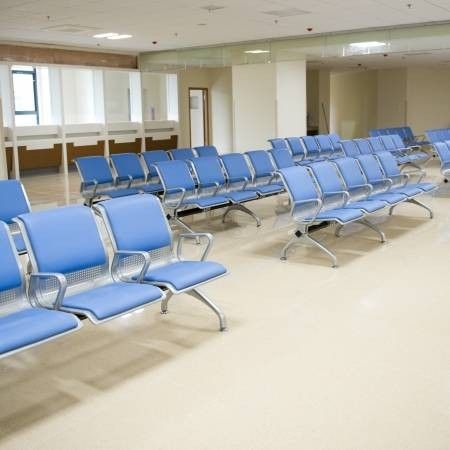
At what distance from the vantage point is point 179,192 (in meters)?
6.43

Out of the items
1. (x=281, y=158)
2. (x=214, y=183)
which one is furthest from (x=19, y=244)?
(x=281, y=158)

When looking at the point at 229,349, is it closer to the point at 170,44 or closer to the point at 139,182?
the point at 139,182

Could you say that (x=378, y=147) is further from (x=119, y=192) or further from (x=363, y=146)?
(x=119, y=192)

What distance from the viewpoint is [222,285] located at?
4805 millimetres

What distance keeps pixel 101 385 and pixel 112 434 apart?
51 centimetres

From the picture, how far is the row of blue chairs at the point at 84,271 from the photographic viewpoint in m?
2.90

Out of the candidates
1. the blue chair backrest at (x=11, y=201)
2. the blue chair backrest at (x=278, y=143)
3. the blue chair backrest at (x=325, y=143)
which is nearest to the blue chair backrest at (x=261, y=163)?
the blue chair backrest at (x=278, y=143)

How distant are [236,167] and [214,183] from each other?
0.56 meters

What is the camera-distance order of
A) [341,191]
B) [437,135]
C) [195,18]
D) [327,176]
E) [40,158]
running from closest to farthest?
1. [341,191]
2. [327,176]
3. [195,18]
4. [437,135]
5. [40,158]

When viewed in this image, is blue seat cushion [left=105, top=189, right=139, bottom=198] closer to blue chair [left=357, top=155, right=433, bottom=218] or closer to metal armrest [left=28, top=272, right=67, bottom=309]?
blue chair [left=357, top=155, right=433, bottom=218]

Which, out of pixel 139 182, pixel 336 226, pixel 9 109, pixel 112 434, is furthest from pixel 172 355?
pixel 9 109

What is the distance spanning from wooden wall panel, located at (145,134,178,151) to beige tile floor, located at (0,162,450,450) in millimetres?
11071

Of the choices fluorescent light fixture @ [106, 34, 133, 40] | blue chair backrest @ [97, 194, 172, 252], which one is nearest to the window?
fluorescent light fixture @ [106, 34, 133, 40]

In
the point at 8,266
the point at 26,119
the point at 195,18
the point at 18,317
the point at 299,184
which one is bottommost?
the point at 18,317
